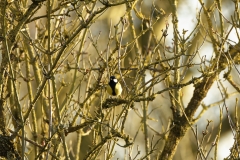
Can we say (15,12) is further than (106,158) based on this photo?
No

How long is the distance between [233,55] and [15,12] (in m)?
2.32

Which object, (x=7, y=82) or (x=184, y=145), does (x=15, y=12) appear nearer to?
(x=7, y=82)

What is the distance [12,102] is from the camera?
4781 mm

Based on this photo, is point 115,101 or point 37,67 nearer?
point 115,101

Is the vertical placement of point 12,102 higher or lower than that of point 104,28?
lower

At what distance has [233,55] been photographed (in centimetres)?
501

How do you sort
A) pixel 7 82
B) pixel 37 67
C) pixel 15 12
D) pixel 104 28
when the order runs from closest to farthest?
pixel 15 12
pixel 7 82
pixel 37 67
pixel 104 28

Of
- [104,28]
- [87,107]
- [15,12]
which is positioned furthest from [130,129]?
[15,12]

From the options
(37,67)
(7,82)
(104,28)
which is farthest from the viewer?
(104,28)

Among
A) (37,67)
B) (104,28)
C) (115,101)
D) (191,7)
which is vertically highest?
(104,28)

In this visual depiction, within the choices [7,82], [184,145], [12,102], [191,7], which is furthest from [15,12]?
[184,145]

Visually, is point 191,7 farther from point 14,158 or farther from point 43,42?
point 14,158

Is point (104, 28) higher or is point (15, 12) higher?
point (104, 28)

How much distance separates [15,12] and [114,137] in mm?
1140
